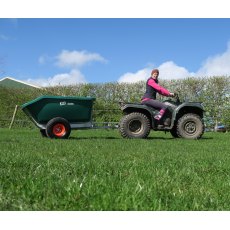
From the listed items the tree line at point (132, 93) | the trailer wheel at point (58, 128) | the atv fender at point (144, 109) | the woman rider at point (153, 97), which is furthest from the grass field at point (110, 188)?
the tree line at point (132, 93)

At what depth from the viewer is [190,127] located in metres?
11.2

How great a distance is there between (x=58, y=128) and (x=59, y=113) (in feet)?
1.55

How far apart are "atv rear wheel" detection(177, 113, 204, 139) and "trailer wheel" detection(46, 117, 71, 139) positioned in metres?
3.00

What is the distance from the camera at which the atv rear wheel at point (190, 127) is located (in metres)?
11.0

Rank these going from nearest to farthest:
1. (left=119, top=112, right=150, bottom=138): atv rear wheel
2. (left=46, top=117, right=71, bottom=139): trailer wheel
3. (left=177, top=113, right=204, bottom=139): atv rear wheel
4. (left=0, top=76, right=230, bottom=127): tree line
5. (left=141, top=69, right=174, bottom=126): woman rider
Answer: (left=46, top=117, right=71, bottom=139): trailer wheel < (left=141, top=69, right=174, bottom=126): woman rider < (left=119, top=112, right=150, bottom=138): atv rear wheel < (left=177, top=113, right=204, bottom=139): atv rear wheel < (left=0, top=76, right=230, bottom=127): tree line

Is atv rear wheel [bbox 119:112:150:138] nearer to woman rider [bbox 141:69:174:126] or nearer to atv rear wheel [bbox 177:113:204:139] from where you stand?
woman rider [bbox 141:69:174:126]

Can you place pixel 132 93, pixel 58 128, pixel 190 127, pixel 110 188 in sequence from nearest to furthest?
pixel 110 188 → pixel 58 128 → pixel 190 127 → pixel 132 93

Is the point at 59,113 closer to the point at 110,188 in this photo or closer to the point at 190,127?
the point at 190,127

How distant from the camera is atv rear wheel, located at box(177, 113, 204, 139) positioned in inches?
435

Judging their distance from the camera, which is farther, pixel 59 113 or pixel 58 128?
pixel 59 113

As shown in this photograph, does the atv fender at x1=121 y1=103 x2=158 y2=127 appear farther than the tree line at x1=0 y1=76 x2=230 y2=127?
No

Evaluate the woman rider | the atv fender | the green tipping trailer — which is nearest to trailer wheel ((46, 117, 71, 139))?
the green tipping trailer

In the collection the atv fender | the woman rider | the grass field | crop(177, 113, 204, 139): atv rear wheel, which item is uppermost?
the woman rider

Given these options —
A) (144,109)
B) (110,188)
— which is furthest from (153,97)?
(110,188)
